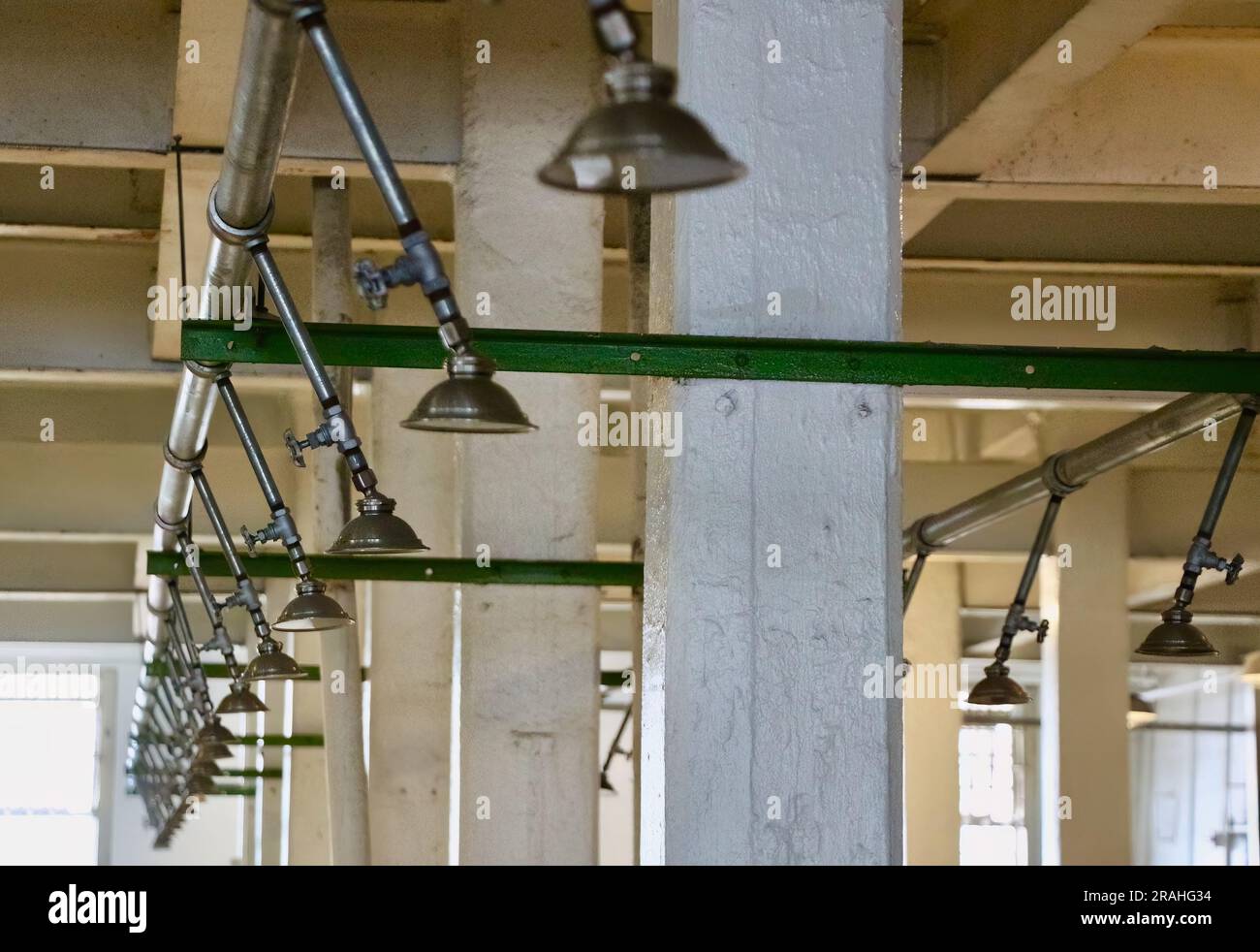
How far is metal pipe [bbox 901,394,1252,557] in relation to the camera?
274 inches

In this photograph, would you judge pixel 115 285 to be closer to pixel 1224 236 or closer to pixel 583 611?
pixel 583 611

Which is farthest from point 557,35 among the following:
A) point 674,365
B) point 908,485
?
point 908,485

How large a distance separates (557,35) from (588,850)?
355 cm

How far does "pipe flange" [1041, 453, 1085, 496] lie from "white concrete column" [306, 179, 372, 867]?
359 centimetres

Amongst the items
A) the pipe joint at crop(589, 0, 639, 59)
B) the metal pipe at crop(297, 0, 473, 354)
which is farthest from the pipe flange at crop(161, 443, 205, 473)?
the pipe joint at crop(589, 0, 639, 59)

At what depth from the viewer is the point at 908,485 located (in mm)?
16031

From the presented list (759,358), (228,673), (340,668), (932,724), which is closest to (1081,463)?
(340,668)

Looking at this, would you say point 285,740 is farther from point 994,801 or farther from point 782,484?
point 994,801

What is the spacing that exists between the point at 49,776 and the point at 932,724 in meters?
19.4

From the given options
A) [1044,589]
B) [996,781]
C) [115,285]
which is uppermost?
[115,285]

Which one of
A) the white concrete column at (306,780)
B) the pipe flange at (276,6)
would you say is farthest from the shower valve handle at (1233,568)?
the white concrete column at (306,780)

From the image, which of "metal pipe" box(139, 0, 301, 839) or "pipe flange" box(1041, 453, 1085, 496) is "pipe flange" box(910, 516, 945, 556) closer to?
"pipe flange" box(1041, 453, 1085, 496)

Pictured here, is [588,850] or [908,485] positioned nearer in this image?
[588,850]

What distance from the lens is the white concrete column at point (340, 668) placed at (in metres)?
10.1
